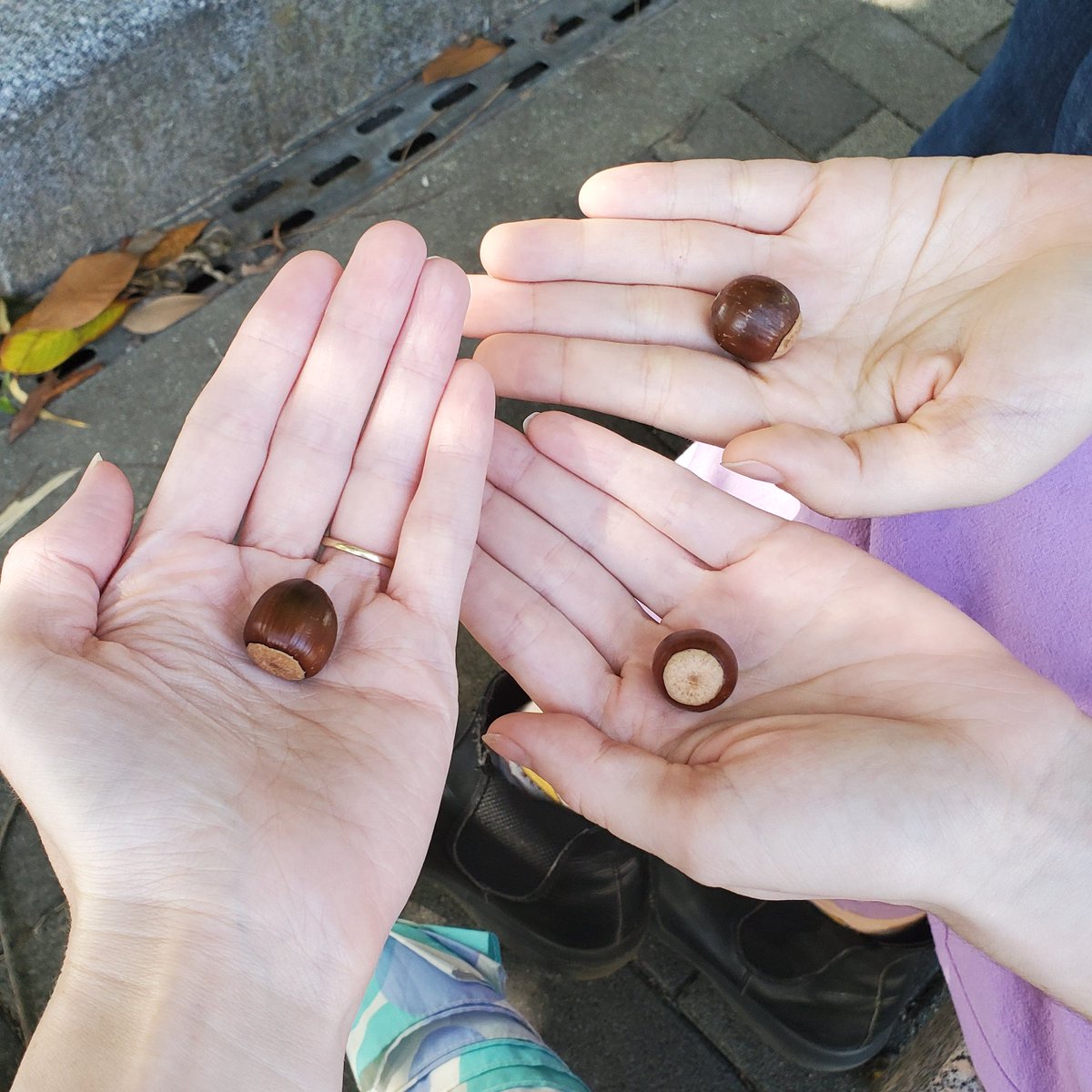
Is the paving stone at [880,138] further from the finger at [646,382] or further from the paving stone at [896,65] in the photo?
the finger at [646,382]

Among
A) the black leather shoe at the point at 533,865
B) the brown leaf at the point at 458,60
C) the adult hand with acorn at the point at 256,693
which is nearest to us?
the adult hand with acorn at the point at 256,693

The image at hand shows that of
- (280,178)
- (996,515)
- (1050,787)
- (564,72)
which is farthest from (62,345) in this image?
(1050,787)

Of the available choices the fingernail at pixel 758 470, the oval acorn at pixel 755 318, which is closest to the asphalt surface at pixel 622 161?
the oval acorn at pixel 755 318

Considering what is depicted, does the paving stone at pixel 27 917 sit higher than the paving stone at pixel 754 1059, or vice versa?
the paving stone at pixel 27 917

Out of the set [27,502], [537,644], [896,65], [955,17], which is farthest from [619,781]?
[955,17]

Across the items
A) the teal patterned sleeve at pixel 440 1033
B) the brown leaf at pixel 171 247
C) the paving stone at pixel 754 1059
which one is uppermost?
the brown leaf at pixel 171 247

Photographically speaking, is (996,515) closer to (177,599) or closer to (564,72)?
(177,599)
